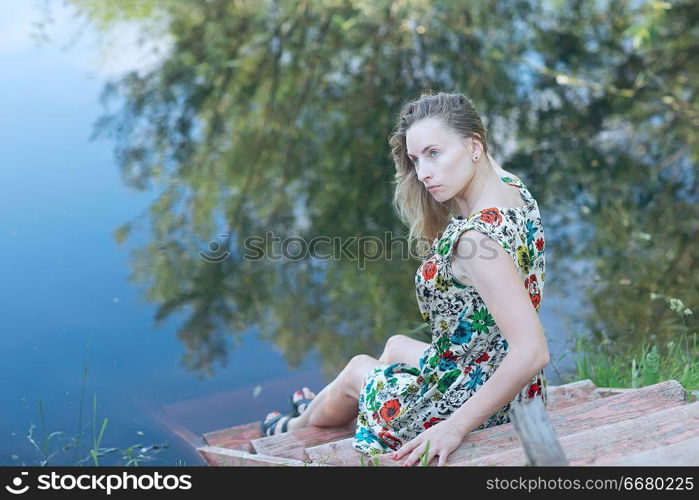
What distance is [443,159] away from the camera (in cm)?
230

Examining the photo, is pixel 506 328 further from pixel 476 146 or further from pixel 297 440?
pixel 297 440

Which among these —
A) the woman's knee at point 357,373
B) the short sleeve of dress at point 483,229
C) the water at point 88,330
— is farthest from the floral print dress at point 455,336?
the water at point 88,330

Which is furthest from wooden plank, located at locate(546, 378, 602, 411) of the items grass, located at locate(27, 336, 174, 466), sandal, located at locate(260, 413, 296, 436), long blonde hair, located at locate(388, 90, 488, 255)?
grass, located at locate(27, 336, 174, 466)

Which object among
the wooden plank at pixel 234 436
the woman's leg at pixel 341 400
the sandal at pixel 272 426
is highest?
the woman's leg at pixel 341 400

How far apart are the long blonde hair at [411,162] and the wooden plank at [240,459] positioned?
2.56ft

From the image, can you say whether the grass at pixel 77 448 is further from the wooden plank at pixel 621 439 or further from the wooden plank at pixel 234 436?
the wooden plank at pixel 621 439

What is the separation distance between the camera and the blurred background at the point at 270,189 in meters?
4.34

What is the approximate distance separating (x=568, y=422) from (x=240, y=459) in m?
0.97

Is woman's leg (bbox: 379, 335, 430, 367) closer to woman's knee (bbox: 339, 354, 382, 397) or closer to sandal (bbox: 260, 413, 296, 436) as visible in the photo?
woman's knee (bbox: 339, 354, 382, 397)

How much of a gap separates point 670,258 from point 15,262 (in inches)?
161

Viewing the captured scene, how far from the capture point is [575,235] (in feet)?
19.3

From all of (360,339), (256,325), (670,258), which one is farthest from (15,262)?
(670,258)

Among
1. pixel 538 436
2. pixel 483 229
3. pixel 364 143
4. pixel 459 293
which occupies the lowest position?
pixel 538 436

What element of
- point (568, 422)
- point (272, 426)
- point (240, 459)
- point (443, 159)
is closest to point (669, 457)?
point (568, 422)
